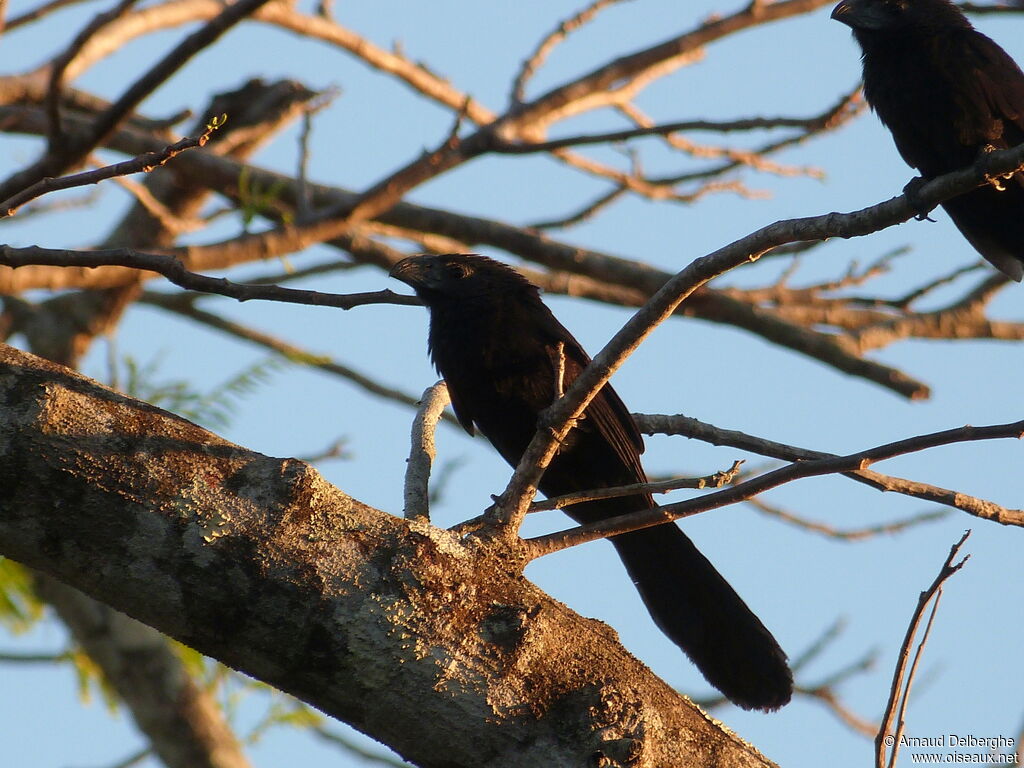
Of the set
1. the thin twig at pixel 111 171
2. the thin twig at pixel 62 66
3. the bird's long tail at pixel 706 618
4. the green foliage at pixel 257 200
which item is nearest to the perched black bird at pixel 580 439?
the bird's long tail at pixel 706 618

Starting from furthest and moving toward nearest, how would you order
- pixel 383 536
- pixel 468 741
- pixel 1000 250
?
pixel 1000 250 → pixel 383 536 → pixel 468 741

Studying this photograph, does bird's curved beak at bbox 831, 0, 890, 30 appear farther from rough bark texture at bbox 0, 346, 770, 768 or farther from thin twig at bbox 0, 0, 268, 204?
rough bark texture at bbox 0, 346, 770, 768

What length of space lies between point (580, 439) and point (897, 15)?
6.78ft

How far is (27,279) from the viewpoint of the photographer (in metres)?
4.53

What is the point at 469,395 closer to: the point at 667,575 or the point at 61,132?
the point at 667,575

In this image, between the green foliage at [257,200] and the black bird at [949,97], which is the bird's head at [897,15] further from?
the green foliage at [257,200]

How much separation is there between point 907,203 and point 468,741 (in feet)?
4.55

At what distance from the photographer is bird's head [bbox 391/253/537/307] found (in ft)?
13.9

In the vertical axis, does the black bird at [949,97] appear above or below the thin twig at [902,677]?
above

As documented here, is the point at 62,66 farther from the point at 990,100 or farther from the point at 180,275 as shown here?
the point at 990,100

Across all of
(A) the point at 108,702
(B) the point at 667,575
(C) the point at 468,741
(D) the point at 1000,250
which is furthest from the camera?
(A) the point at 108,702

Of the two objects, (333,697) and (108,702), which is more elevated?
(108,702)

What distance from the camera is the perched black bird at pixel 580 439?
3533mm

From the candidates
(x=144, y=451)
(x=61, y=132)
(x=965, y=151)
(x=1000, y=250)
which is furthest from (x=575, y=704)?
(x=1000, y=250)
